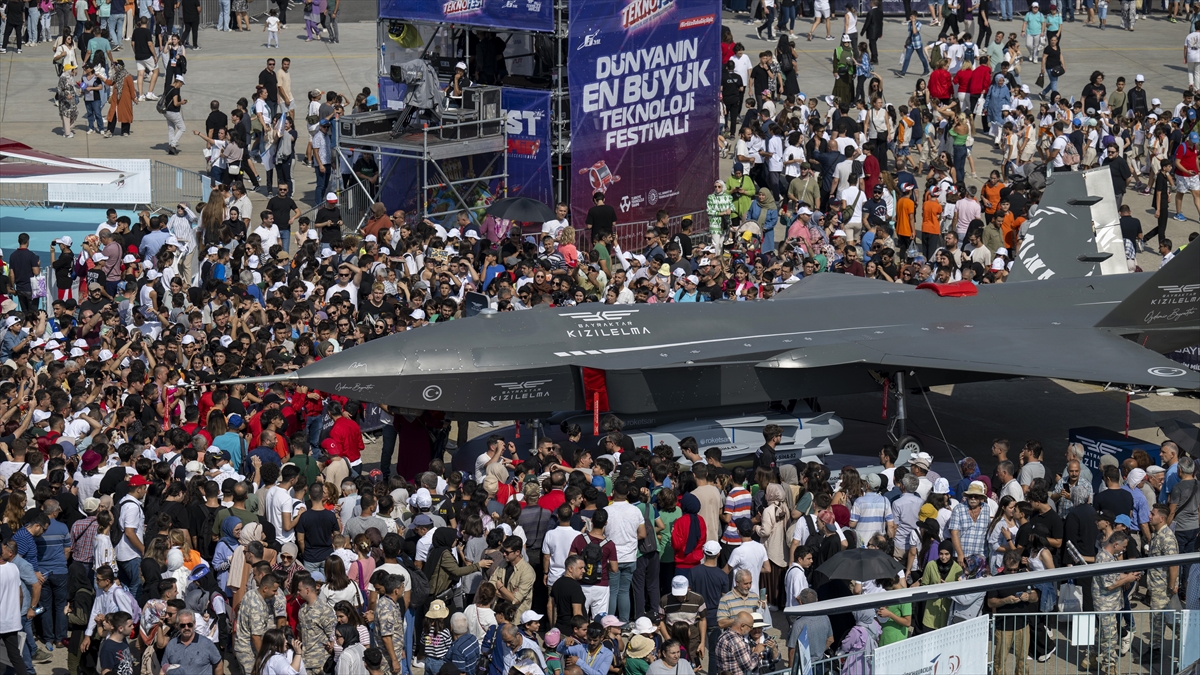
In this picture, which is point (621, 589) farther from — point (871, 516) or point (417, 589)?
point (871, 516)

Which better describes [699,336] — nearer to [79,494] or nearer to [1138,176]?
[79,494]

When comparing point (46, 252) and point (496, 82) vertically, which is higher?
point (496, 82)

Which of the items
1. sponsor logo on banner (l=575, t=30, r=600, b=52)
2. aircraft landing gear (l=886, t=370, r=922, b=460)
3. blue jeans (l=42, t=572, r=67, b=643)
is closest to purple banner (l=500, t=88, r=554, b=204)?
sponsor logo on banner (l=575, t=30, r=600, b=52)

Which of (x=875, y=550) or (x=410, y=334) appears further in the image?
(x=410, y=334)

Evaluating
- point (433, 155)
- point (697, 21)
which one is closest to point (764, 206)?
point (697, 21)

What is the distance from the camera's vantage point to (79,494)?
14750mm

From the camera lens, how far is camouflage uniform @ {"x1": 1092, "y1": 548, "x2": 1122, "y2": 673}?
Answer: 1302 centimetres

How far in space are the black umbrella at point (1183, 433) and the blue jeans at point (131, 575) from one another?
1206 centimetres

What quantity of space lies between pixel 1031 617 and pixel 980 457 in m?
6.47

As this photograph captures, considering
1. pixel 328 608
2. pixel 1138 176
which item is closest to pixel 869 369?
pixel 328 608

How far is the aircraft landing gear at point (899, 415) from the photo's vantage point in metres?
18.5

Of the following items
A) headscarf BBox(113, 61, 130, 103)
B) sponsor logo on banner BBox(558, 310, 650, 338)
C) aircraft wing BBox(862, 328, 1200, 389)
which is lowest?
aircraft wing BBox(862, 328, 1200, 389)

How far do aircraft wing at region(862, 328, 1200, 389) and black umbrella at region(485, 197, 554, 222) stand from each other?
22.8 feet

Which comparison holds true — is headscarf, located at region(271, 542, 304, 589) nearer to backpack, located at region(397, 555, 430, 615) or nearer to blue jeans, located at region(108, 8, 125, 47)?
backpack, located at region(397, 555, 430, 615)
